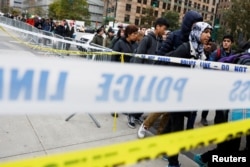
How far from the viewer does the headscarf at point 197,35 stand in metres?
3.72

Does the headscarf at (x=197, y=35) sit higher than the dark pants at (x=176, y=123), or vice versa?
the headscarf at (x=197, y=35)

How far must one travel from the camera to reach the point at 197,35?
3.73 metres

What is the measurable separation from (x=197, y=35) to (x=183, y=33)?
396mm

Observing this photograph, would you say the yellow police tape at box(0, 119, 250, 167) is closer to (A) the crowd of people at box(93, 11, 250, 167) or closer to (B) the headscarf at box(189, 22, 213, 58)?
(A) the crowd of people at box(93, 11, 250, 167)

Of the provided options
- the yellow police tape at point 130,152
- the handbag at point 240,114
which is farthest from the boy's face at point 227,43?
the yellow police tape at point 130,152

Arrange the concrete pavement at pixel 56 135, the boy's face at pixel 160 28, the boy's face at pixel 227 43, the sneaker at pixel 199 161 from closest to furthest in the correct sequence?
1. the sneaker at pixel 199 161
2. the concrete pavement at pixel 56 135
3. the boy's face at pixel 160 28
4. the boy's face at pixel 227 43

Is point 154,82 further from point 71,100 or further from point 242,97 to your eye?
point 242,97

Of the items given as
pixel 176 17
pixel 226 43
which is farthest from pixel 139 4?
pixel 226 43

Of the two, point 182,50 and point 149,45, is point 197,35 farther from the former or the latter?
point 149,45

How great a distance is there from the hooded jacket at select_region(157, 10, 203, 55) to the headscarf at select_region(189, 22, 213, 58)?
0.12 meters

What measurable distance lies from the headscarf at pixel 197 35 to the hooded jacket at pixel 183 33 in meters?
0.12

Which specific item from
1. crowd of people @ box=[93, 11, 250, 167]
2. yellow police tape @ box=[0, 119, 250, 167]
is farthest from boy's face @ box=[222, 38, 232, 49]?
yellow police tape @ box=[0, 119, 250, 167]

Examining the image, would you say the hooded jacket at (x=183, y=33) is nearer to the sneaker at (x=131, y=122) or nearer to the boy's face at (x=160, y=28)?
the boy's face at (x=160, y=28)

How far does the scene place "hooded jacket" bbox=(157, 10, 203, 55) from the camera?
3.91 meters
